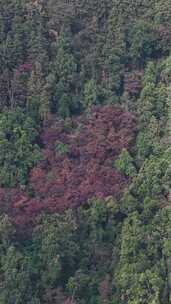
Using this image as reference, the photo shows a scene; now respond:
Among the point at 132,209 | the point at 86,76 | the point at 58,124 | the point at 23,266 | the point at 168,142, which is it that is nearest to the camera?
the point at 23,266

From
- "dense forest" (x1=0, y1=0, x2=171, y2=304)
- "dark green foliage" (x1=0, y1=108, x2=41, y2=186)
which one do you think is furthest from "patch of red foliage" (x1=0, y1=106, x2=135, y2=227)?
"dark green foliage" (x1=0, y1=108, x2=41, y2=186)

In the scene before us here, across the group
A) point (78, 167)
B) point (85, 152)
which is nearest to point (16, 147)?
point (78, 167)

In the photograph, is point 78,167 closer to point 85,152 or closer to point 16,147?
point 85,152

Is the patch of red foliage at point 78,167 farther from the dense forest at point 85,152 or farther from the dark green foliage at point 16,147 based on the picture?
the dark green foliage at point 16,147

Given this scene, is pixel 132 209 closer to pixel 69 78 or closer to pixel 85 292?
pixel 85 292

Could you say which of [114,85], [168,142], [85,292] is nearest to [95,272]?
[85,292]

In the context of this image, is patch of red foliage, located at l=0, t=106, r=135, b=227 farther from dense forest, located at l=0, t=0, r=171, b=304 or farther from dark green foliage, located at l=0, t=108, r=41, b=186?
dark green foliage, located at l=0, t=108, r=41, b=186

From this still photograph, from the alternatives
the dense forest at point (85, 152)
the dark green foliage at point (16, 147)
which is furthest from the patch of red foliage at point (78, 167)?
the dark green foliage at point (16, 147)
